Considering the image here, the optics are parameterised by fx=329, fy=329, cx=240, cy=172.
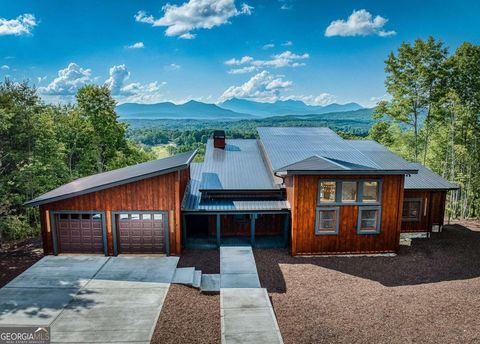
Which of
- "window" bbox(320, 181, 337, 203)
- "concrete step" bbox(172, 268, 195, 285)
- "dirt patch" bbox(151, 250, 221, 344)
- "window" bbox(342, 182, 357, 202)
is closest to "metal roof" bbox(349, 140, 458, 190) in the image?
"window" bbox(342, 182, 357, 202)

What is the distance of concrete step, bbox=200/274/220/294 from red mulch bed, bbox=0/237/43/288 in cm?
663

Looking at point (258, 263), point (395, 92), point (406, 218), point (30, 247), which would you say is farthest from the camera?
point (395, 92)

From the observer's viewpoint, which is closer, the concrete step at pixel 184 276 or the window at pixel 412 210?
the concrete step at pixel 184 276

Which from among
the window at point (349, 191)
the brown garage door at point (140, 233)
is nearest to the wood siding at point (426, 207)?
the window at point (349, 191)

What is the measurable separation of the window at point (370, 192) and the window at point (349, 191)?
39cm

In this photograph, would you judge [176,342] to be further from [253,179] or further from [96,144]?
[96,144]

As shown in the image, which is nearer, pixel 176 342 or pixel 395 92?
pixel 176 342

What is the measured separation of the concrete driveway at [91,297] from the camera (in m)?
8.40

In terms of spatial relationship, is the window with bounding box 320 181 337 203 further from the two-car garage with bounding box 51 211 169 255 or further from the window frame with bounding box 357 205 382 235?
the two-car garage with bounding box 51 211 169 255

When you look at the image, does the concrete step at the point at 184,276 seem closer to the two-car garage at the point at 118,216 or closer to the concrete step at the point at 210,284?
the concrete step at the point at 210,284

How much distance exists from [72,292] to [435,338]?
10.4m

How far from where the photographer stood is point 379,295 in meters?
10.6

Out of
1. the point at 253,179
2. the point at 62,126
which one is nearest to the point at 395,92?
the point at 253,179

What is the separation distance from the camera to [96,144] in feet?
101
